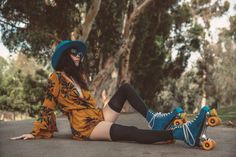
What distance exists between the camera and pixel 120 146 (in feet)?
16.2

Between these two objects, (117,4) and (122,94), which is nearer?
(122,94)

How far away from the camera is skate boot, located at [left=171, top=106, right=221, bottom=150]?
14.8 ft

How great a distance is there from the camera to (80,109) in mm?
5387

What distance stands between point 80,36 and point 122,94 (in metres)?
12.0

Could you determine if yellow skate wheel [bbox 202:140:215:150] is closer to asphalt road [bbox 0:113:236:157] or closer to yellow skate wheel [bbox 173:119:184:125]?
asphalt road [bbox 0:113:236:157]

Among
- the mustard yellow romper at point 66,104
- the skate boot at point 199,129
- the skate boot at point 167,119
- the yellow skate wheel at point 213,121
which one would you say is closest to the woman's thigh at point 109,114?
the mustard yellow romper at point 66,104

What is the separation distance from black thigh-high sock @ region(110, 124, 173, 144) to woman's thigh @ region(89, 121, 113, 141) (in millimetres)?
47

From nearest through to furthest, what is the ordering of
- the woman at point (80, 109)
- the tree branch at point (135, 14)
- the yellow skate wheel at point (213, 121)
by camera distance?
1. the yellow skate wheel at point (213, 121)
2. the woman at point (80, 109)
3. the tree branch at point (135, 14)

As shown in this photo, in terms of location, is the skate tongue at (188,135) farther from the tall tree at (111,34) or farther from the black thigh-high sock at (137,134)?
the tall tree at (111,34)

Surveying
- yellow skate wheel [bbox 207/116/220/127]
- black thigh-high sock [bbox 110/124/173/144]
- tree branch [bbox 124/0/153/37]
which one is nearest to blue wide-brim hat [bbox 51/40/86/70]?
black thigh-high sock [bbox 110/124/173/144]

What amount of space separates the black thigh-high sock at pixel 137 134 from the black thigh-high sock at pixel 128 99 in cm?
47

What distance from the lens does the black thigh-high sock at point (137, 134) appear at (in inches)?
193

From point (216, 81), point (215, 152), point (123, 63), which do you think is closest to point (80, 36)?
point (123, 63)

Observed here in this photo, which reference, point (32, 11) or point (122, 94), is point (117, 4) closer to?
point (32, 11)
